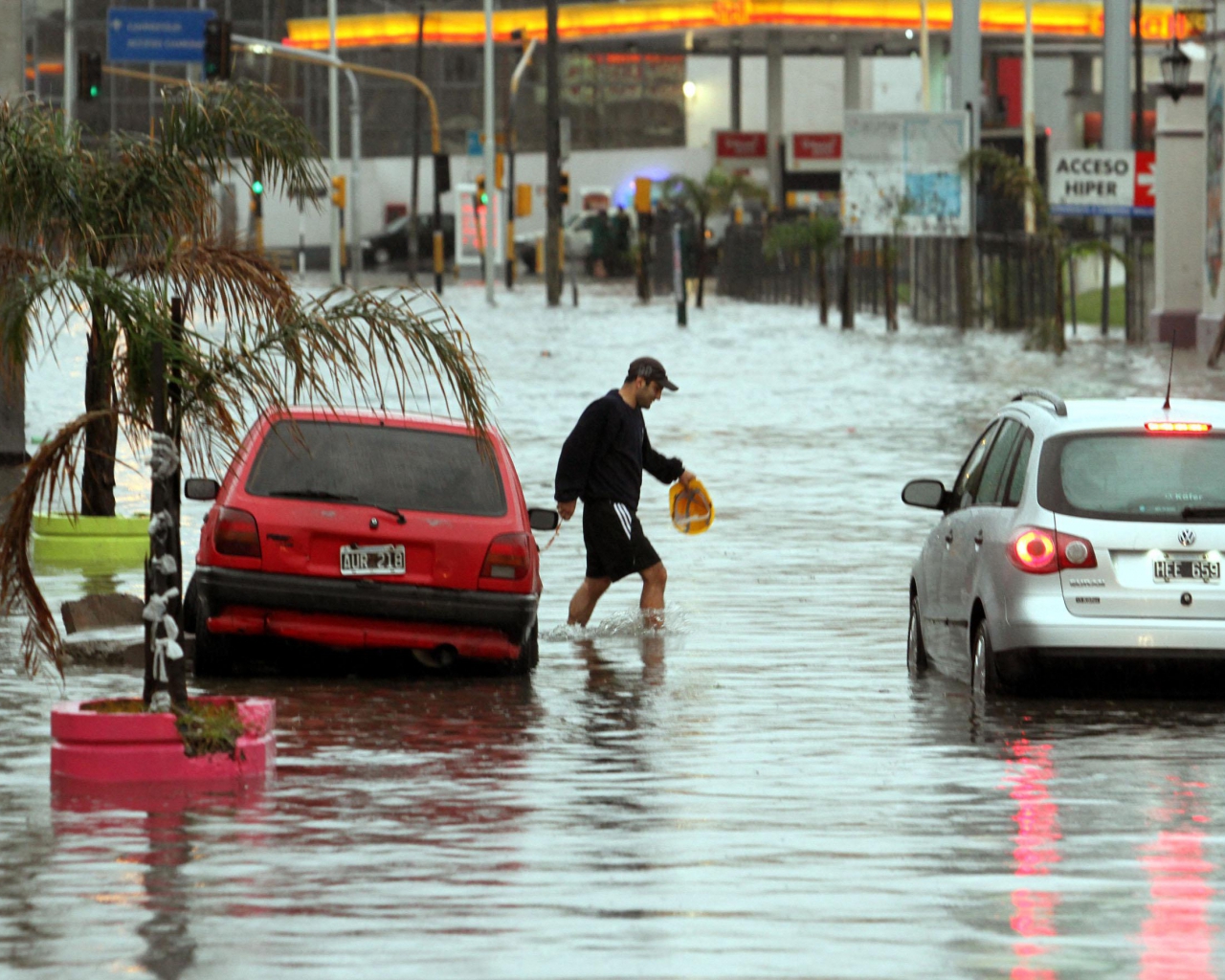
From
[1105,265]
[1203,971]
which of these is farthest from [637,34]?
[1203,971]

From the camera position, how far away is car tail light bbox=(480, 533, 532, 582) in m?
12.6

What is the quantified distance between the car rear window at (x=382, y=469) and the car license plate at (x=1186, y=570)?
293cm

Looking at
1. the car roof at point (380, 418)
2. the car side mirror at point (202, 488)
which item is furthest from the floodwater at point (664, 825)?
the car roof at point (380, 418)

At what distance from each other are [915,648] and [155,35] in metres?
44.1

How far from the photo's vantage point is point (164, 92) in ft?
56.6

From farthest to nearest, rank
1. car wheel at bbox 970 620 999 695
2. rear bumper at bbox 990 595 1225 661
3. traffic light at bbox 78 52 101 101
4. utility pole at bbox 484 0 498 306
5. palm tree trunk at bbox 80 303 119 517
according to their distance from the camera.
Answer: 1. utility pole at bbox 484 0 498 306
2. traffic light at bbox 78 52 101 101
3. palm tree trunk at bbox 80 303 119 517
4. car wheel at bbox 970 620 999 695
5. rear bumper at bbox 990 595 1225 661

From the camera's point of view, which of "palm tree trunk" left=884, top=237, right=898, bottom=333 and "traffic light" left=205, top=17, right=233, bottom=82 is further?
"palm tree trunk" left=884, top=237, right=898, bottom=333

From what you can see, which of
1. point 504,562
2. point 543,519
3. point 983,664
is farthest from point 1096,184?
point 983,664

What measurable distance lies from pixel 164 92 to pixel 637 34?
245 feet

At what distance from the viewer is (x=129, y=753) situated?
31.3 ft

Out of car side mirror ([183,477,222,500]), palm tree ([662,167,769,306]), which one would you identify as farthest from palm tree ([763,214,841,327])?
car side mirror ([183,477,222,500])

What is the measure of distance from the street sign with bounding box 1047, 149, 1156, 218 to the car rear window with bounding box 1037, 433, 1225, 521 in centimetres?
3741

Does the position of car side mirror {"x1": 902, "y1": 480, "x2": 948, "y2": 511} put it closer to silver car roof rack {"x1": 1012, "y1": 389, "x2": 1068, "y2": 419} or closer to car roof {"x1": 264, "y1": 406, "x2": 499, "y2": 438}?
silver car roof rack {"x1": 1012, "y1": 389, "x2": 1068, "y2": 419}

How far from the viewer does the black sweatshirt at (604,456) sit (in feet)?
48.4
